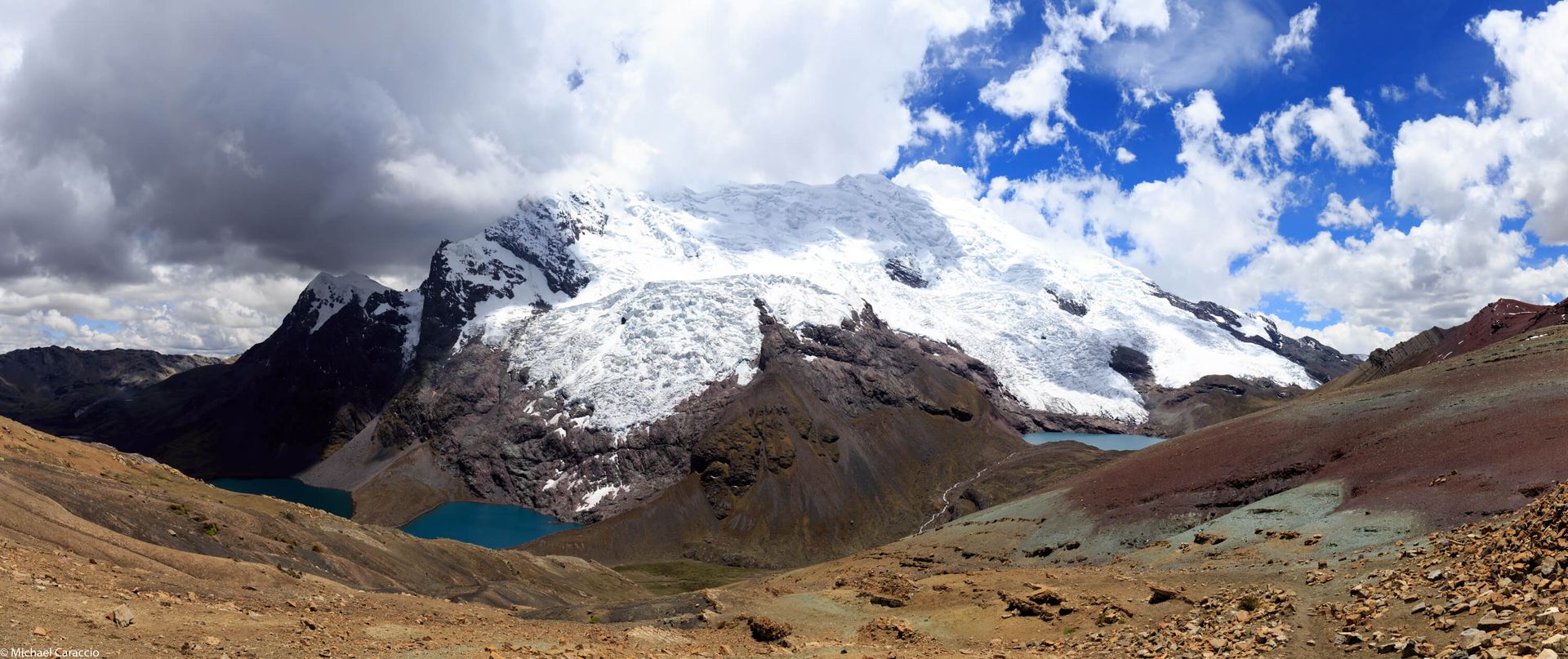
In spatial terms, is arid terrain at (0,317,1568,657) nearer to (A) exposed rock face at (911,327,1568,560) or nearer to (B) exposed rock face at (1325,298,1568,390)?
(A) exposed rock face at (911,327,1568,560)

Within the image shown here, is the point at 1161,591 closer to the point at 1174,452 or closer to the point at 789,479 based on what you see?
the point at 1174,452

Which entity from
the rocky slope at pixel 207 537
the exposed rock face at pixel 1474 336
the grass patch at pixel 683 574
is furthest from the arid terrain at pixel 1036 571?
the grass patch at pixel 683 574

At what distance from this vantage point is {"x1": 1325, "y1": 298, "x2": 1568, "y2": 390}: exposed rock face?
323 feet

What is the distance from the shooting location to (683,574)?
15438 centimetres

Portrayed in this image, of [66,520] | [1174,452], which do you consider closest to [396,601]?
[66,520]

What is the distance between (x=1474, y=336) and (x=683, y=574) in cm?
13361

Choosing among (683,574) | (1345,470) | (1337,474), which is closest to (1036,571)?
(1337,474)

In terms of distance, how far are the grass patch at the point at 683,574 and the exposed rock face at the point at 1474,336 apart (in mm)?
104321

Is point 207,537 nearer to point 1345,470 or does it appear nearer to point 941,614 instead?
point 941,614

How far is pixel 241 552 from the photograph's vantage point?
4541 cm

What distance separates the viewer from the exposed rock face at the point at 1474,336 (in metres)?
98.6

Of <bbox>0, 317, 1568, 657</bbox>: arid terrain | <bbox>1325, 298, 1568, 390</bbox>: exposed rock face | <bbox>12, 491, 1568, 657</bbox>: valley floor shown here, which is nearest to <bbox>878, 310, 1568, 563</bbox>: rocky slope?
<bbox>0, 317, 1568, 657</bbox>: arid terrain

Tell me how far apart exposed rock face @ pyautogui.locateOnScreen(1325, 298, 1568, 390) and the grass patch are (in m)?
104

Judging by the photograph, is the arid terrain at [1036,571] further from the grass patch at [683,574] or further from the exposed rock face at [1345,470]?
the grass patch at [683,574]
